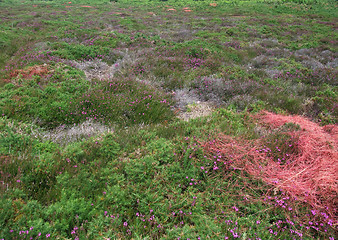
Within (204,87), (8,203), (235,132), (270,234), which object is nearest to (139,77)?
(204,87)

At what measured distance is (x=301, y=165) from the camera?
11.4 ft

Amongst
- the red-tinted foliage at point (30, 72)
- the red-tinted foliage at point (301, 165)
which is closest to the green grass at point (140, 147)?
the red-tinted foliage at point (30, 72)

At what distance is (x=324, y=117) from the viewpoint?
214 inches

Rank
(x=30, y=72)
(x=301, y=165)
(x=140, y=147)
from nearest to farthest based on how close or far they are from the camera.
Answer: (x=301, y=165) → (x=140, y=147) → (x=30, y=72)

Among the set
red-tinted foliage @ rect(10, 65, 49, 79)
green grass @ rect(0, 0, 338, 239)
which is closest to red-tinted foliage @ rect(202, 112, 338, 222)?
green grass @ rect(0, 0, 338, 239)

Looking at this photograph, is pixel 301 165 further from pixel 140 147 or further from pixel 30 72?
pixel 30 72

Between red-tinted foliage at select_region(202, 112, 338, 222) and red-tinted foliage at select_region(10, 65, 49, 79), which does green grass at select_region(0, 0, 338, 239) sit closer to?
red-tinted foliage at select_region(10, 65, 49, 79)

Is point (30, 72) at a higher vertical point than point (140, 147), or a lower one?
higher

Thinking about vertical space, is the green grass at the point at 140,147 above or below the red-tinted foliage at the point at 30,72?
below

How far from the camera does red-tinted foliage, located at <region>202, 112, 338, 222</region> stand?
2.91 metres

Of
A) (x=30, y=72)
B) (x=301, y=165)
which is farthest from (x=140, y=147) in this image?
(x=30, y=72)

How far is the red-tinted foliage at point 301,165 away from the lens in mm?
2910

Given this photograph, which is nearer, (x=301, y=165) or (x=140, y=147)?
(x=301, y=165)

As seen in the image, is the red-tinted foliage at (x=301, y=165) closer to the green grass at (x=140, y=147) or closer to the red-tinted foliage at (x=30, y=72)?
the green grass at (x=140, y=147)
